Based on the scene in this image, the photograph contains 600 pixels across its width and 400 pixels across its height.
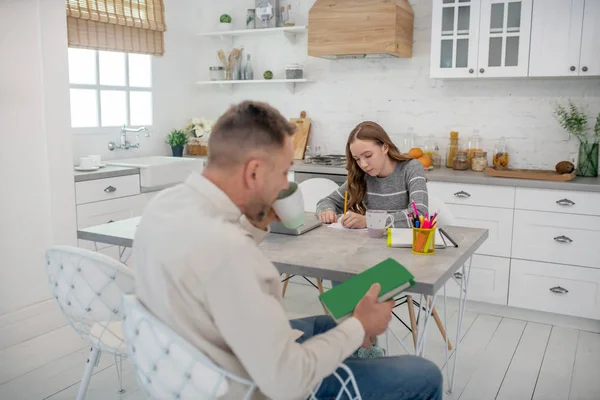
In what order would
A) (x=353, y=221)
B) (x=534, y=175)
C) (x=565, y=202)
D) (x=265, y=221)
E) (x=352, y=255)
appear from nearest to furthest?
(x=265, y=221), (x=352, y=255), (x=353, y=221), (x=565, y=202), (x=534, y=175)

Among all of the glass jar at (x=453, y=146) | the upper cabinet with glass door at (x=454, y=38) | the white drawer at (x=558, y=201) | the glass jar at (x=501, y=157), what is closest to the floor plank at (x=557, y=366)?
the white drawer at (x=558, y=201)

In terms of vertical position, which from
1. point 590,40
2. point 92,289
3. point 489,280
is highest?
point 590,40

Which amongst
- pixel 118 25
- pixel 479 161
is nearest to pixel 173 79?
pixel 118 25

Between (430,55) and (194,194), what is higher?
(430,55)

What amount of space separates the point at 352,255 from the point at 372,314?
595mm

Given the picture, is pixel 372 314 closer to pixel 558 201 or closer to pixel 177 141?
pixel 558 201

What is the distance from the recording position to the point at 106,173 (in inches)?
154

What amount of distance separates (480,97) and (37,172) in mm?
3083

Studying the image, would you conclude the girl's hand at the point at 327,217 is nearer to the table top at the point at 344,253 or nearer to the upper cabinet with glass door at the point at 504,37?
the table top at the point at 344,253

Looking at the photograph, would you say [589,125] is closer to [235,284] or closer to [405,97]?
[405,97]

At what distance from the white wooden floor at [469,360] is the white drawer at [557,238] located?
453mm

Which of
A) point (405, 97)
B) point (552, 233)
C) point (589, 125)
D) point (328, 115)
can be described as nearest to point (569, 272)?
point (552, 233)

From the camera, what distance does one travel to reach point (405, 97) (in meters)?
4.63

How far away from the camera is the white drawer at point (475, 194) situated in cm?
378
